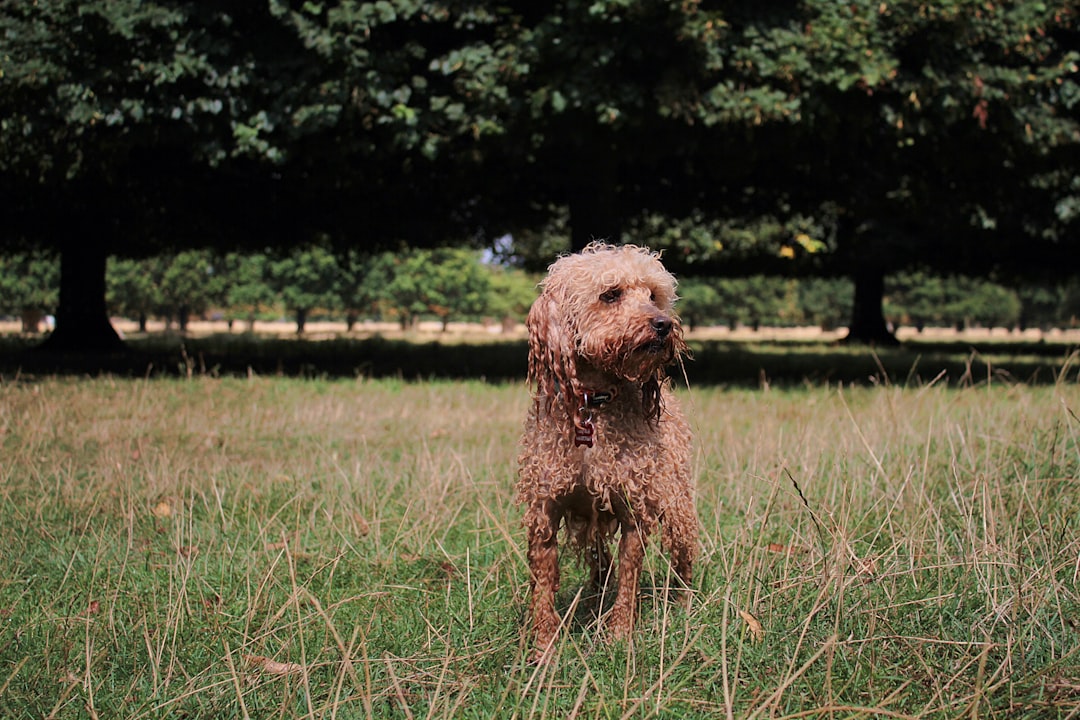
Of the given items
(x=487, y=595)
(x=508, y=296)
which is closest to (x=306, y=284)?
(x=508, y=296)

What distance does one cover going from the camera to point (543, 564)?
2.97m

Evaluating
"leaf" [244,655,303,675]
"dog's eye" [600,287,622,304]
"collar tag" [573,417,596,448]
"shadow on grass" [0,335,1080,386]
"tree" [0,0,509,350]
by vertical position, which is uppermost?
"tree" [0,0,509,350]

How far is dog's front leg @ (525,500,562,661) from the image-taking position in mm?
2912

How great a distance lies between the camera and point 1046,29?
10.8 m

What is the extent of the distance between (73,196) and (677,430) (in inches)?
568

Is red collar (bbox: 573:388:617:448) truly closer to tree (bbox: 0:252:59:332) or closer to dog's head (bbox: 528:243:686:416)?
dog's head (bbox: 528:243:686:416)

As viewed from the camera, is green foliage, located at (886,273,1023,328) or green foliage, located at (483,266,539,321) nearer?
green foliage, located at (483,266,539,321)

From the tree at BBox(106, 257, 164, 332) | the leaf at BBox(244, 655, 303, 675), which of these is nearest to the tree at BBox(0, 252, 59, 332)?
the tree at BBox(106, 257, 164, 332)

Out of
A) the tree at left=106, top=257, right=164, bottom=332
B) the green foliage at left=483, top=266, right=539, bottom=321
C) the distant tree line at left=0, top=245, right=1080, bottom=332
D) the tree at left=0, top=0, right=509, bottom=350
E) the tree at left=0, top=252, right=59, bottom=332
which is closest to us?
the tree at left=0, top=0, right=509, bottom=350

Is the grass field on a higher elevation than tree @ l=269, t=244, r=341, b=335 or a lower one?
lower

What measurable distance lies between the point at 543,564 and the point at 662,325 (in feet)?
2.96

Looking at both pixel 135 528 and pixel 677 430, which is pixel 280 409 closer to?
pixel 135 528

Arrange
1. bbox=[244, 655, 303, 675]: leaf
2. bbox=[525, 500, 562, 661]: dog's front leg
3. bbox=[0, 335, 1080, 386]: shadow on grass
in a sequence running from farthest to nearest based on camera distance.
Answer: bbox=[0, 335, 1080, 386]: shadow on grass
bbox=[525, 500, 562, 661]: dog's front leg
bbox=[244, 655, 303, 675]: leaf

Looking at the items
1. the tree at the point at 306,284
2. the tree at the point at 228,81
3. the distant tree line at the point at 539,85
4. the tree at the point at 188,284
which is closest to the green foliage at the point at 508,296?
the tree at the point at 306,284
